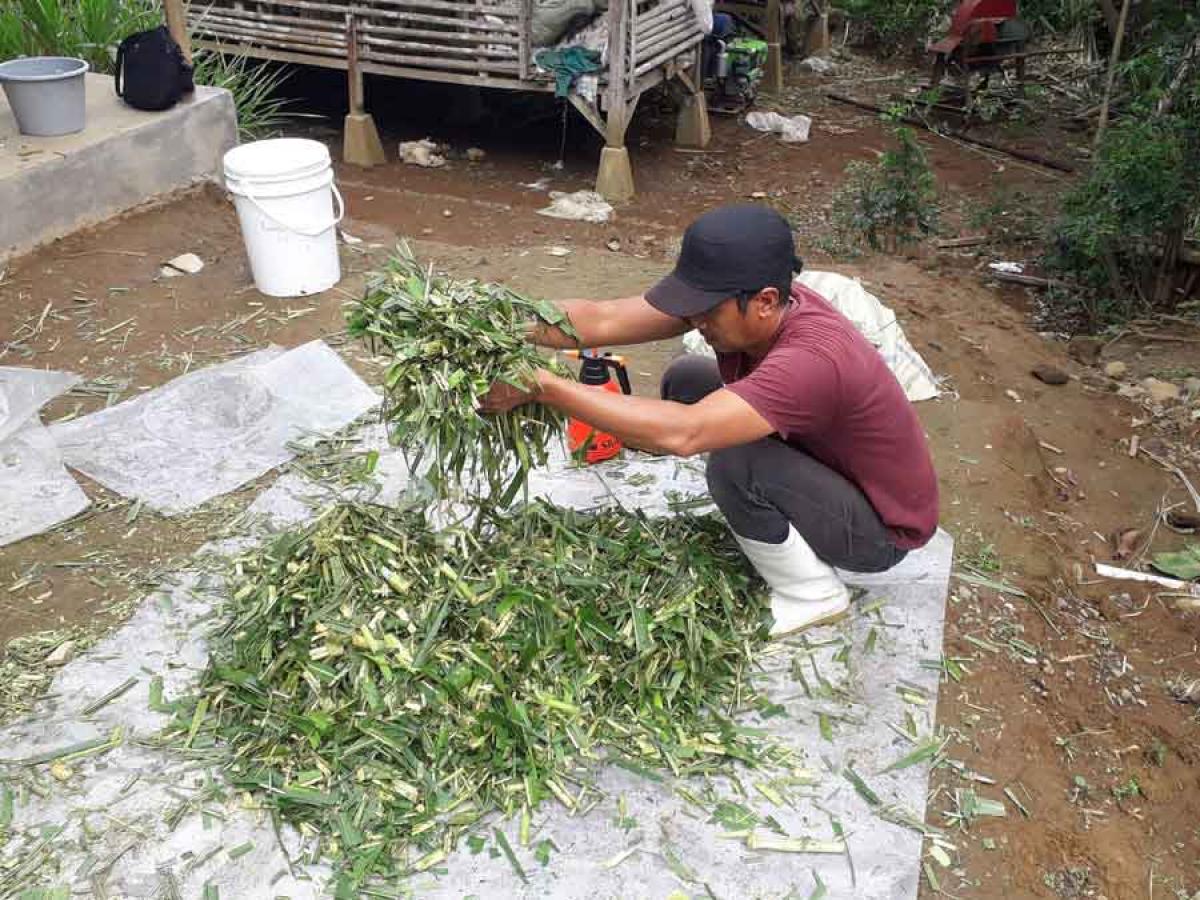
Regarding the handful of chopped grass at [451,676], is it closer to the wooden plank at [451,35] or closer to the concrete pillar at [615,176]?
the concrete pillar at [615,176]

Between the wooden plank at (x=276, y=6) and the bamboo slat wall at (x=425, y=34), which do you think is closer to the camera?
the bamboo slat wall at (x=425, y=34)

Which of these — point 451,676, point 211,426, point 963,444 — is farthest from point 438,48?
point 451,676

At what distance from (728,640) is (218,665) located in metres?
1.21

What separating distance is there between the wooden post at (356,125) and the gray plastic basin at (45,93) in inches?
93.5

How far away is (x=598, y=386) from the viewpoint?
3.31 m

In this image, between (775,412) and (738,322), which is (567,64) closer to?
(738,322)

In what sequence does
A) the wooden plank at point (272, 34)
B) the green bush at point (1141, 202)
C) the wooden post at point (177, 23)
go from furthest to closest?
1. the wooden plank at point (272, 34)
2. the wooden post at point (177, 23)
3. the green bush at point (1141, 202)

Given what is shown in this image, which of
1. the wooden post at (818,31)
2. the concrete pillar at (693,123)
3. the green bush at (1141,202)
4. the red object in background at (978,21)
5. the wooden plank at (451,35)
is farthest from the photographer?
the wooden post at (818,31)

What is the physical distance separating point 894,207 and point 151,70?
3.94 metres

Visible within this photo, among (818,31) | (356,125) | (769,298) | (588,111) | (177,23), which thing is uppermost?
(769,298)

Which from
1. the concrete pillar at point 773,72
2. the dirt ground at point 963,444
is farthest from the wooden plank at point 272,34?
the concrete pillar at point 773,72

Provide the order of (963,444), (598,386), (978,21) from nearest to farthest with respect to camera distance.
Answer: (598,386)
(963,444)
(978,21)

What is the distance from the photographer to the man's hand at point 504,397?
2.41 meters

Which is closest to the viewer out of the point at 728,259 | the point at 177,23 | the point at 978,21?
the point at 728,259
